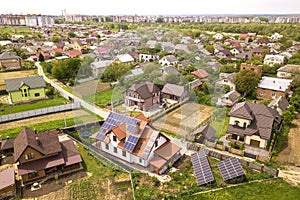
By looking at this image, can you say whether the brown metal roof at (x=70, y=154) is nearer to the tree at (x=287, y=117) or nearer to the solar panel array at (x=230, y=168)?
the solar panel array at (x=230, y=168)

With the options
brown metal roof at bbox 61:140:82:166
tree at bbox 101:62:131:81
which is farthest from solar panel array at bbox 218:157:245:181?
tree at bbox 101:62:131:81

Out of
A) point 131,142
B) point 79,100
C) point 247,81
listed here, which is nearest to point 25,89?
point 79,100

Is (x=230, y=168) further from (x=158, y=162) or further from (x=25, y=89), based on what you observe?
(x=25, y=89)

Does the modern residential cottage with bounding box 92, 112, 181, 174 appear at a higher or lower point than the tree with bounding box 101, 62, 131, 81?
lower

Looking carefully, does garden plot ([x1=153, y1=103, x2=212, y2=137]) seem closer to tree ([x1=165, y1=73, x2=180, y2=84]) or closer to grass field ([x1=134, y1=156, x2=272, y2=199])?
tree ([x1=165, y1=73, x2=180, y2=84])

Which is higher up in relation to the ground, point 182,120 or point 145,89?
point 145,89

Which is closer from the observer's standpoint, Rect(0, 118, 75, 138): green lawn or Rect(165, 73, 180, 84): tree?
Rect(165, 73, 180, 84): tree
